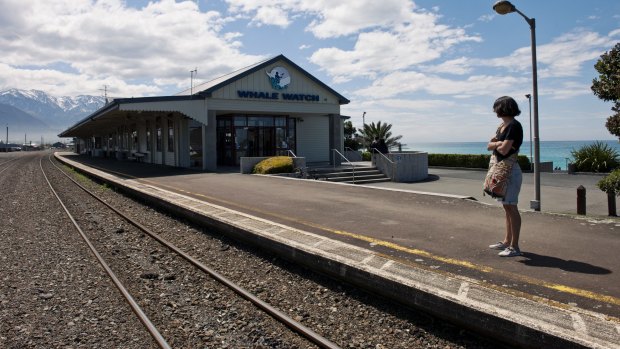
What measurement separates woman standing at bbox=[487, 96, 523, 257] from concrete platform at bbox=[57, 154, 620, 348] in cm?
37

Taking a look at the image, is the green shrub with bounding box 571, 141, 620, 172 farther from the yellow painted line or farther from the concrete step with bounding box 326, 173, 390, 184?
the yellow painted line

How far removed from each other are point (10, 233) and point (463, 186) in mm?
14889

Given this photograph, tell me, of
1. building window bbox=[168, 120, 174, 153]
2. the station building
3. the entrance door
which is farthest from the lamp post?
building window bbox=[168, 120, 174, 153]

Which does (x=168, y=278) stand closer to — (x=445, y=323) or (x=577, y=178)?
(x=445, y=323)

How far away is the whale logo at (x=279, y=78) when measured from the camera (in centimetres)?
2416

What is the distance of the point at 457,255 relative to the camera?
18.7 feet

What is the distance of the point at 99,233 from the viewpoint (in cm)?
941

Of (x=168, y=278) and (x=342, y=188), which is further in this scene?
(x=342, y=188)

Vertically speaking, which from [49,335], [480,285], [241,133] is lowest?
[49,335]

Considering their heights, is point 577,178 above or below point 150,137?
below

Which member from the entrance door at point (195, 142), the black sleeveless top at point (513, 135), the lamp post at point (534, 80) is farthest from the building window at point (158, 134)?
the black sleeveless top at point (513, 135)

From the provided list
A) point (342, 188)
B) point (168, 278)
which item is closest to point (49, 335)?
point (168, 278)

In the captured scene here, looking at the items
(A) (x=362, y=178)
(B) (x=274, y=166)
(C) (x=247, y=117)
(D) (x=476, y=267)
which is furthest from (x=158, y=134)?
(D) (x=476, y=267)

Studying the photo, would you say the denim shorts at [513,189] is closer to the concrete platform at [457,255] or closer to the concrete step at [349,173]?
the concrete platform at [457,255]
